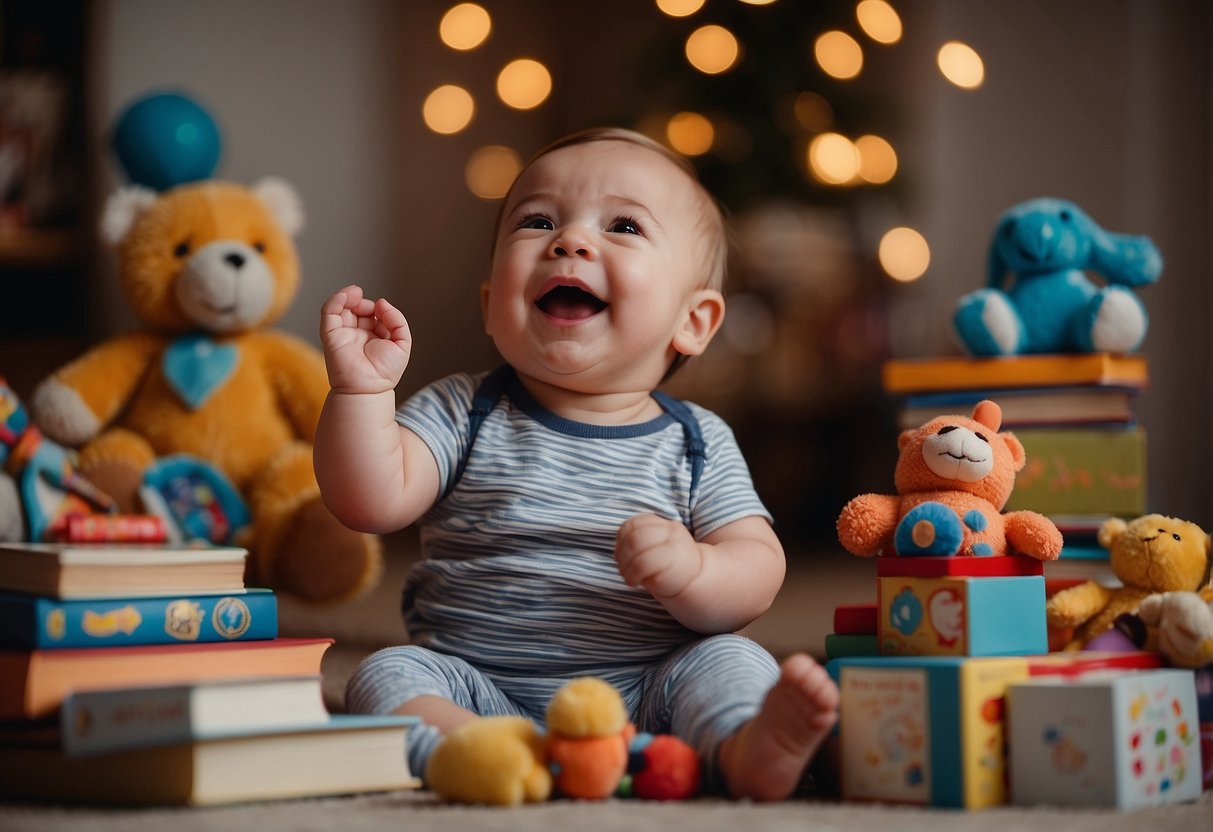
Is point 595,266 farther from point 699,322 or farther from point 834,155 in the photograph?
point 834,155

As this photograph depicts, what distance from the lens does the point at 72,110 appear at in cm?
252

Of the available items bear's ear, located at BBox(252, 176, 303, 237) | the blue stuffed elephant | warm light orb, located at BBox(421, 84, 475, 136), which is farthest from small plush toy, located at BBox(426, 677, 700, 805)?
warm light orb, located at BBox(421, 84, 475, 136)

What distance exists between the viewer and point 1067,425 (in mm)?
1330

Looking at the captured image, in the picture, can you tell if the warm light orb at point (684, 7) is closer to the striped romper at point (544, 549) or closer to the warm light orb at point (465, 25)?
the warm light orb at point (465, 25)

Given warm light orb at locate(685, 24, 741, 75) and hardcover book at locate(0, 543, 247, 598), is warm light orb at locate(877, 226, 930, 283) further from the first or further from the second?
hardcover book at locate(0, 543, 247, 598)

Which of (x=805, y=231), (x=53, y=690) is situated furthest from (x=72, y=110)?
(x=53, y=690)

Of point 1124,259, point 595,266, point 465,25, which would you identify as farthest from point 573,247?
point 465,25

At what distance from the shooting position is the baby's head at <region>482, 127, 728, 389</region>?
3.47 ft

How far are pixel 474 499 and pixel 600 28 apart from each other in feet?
9.07

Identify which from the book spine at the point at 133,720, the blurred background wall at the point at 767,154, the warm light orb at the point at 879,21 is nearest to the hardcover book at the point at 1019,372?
the book spine at the point at 133,720

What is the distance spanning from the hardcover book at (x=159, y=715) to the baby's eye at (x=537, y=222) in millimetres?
471

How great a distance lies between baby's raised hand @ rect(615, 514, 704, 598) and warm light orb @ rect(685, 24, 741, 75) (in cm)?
198

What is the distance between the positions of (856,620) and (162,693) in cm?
46

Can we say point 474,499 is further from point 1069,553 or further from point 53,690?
point 1069,553
